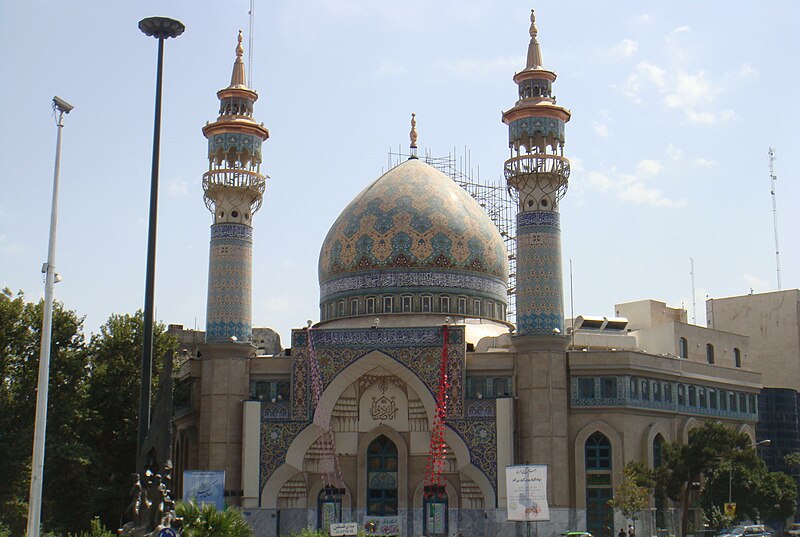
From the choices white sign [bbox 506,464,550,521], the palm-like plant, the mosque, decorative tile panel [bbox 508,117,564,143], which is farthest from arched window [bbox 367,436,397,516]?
the palm-like plant

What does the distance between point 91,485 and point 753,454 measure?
2241cm

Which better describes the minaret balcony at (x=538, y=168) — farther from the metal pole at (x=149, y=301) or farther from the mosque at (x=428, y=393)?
the metal pole at (x=149, y=301)

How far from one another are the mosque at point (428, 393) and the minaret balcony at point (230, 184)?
5 cm

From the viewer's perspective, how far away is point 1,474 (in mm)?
37250

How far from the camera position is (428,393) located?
3941cm

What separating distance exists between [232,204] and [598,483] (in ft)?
52.8

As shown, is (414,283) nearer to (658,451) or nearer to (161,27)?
(658,451)

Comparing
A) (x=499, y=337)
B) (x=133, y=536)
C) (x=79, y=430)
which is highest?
(x=499, y=337)

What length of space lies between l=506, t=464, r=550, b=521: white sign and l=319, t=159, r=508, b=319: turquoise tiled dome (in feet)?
43.1

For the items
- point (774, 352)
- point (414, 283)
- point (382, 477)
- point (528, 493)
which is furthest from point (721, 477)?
point (774, 352)

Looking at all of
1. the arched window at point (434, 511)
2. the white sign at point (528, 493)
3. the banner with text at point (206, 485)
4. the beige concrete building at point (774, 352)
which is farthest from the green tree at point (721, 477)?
the banner with text at point (206, 485)

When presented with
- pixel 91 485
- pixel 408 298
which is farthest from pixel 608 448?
pixel 91 485

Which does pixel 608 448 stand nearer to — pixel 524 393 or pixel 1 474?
pixel 524 393

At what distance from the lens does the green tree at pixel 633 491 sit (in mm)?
35750
